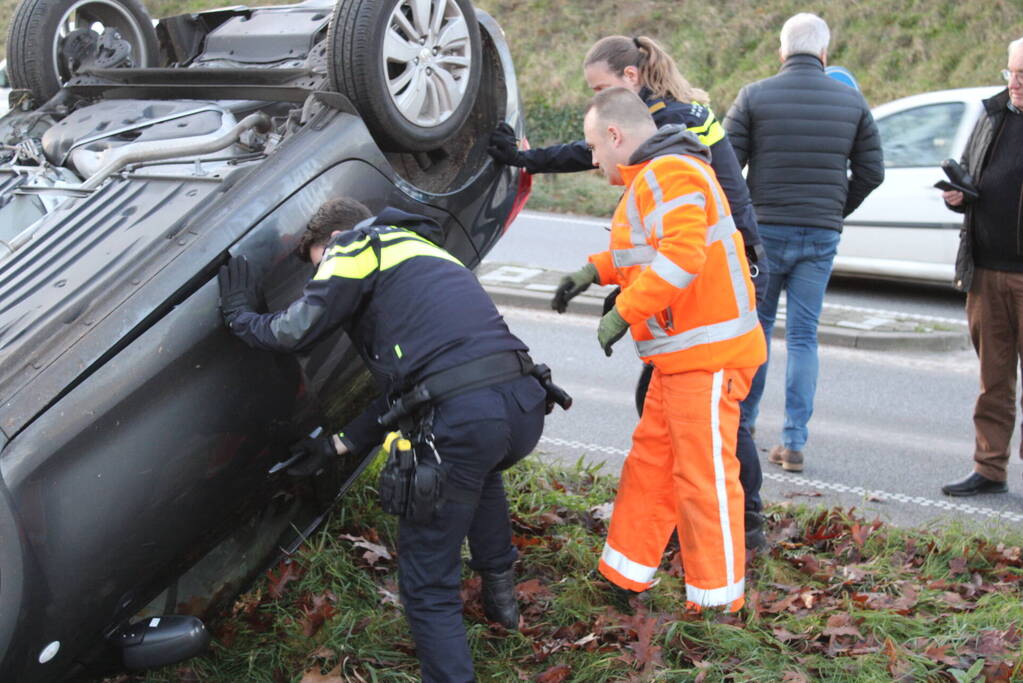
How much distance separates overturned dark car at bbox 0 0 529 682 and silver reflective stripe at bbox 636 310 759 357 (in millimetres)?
984

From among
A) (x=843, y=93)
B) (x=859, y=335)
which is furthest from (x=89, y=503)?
(x=859, y=335)

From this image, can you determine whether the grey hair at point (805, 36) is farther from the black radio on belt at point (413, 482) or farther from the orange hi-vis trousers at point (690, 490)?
the black radio on belt at point (413, 482)

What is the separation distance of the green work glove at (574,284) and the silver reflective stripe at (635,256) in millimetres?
213

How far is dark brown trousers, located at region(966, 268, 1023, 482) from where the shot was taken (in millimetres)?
4965

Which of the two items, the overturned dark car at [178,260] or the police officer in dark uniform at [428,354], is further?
the police officer in dark uniform at [428,354]

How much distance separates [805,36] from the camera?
204 inches

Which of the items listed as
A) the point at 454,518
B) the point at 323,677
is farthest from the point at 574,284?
the point at 323,677

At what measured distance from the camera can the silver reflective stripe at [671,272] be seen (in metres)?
3.45

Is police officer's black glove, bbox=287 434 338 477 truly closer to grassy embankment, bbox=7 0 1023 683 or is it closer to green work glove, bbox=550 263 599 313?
grassy embankment, bbox=7 0 1023 683

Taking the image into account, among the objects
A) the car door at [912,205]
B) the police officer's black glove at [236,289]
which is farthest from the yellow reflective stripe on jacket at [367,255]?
the car door at [912,205]

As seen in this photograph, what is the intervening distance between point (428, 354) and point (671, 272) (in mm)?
802

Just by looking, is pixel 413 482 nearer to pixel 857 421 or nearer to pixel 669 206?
pixel 669 206

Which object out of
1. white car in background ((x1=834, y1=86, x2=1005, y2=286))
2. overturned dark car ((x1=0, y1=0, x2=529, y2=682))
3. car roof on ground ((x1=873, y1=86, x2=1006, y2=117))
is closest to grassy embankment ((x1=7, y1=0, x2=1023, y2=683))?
overturned dark car ((x1=0, y1=0, x2=529, y2=682))

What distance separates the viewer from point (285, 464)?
342 centimetres
